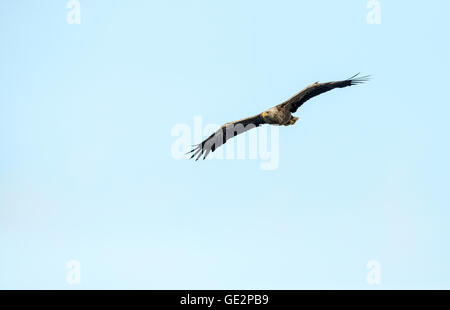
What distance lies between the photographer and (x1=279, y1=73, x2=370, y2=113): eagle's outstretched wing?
90.6 feet

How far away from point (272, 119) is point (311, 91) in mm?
2259

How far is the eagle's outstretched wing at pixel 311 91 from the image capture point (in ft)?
90.6

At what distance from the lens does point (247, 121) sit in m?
30.7

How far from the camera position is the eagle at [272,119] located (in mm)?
27891

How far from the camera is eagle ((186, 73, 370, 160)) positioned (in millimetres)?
27891

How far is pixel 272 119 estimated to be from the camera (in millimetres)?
29281

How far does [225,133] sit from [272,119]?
2966mm

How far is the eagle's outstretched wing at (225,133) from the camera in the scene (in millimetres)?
30672
